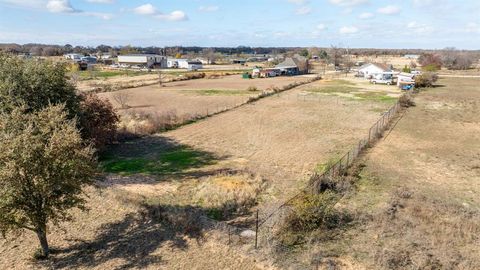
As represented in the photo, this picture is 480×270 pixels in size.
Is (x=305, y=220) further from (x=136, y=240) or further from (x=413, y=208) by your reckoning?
(x=136, y=240)

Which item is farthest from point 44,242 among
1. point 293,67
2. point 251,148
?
point 293,67

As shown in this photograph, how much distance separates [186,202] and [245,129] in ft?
56.8

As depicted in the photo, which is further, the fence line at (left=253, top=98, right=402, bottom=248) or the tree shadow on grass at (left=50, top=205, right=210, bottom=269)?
the fence line at (left=253, top=98, right=402, bottom=248)

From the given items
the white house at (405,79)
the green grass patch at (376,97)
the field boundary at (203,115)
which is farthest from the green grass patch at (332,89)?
the white house at (405,79)

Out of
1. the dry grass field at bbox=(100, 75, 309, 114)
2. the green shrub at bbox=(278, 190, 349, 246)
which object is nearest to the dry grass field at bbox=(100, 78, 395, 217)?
the green shrub at bbox=(278, 190, 349, 246)

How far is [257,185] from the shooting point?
20.6 m

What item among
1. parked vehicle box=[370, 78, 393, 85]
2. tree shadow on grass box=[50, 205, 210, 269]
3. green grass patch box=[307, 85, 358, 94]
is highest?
parked vehicle box=[370, 78, 393, 85]

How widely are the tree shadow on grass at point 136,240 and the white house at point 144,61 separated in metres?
116

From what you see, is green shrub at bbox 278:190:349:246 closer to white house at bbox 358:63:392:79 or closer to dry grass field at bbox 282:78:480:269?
dry grass field at bbox 282:78:480:269

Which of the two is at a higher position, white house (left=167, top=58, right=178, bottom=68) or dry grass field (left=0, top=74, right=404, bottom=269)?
white house (left=167, top=58, right=178, bottom=68)

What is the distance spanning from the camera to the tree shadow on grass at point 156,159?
23.4 m

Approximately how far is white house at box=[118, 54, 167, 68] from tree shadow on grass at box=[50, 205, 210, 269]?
380 feet

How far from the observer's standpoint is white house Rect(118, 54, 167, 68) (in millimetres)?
128950

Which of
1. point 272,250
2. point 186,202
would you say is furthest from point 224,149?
point 272,250
